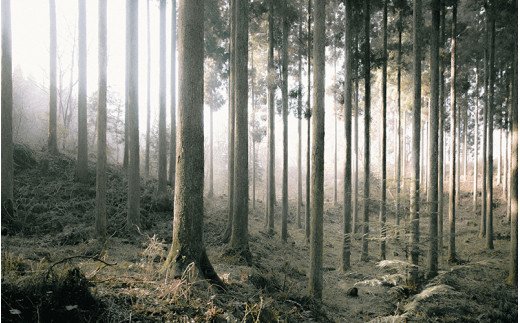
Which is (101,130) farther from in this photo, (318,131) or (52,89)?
(52,89)

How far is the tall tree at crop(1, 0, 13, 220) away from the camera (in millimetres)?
8508

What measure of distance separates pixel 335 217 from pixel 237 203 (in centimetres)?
1710

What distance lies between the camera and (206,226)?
41.0ft

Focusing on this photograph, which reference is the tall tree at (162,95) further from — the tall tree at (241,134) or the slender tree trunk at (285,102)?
the slender tree trunk at (285,102)

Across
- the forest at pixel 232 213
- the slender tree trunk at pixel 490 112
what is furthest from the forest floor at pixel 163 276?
the slender tree trunk at pixel 490 112

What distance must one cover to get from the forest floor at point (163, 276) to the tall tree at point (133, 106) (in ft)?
2.64

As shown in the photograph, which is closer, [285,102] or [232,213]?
[232,213]

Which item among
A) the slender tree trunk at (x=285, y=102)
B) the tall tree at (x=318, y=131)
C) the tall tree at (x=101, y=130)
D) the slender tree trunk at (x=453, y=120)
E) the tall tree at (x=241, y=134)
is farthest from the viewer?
the slender tree trunk at (x=285, y=102)

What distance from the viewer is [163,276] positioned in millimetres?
5133

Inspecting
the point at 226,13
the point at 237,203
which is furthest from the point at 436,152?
the point at 226,13

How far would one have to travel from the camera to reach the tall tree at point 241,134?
904 centimetres

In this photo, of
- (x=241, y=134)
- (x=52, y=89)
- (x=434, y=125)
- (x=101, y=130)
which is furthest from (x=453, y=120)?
(x=52, y=89)

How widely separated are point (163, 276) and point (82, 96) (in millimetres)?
9821

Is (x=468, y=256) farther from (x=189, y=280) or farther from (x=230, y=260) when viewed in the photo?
(x=189, y=280)
